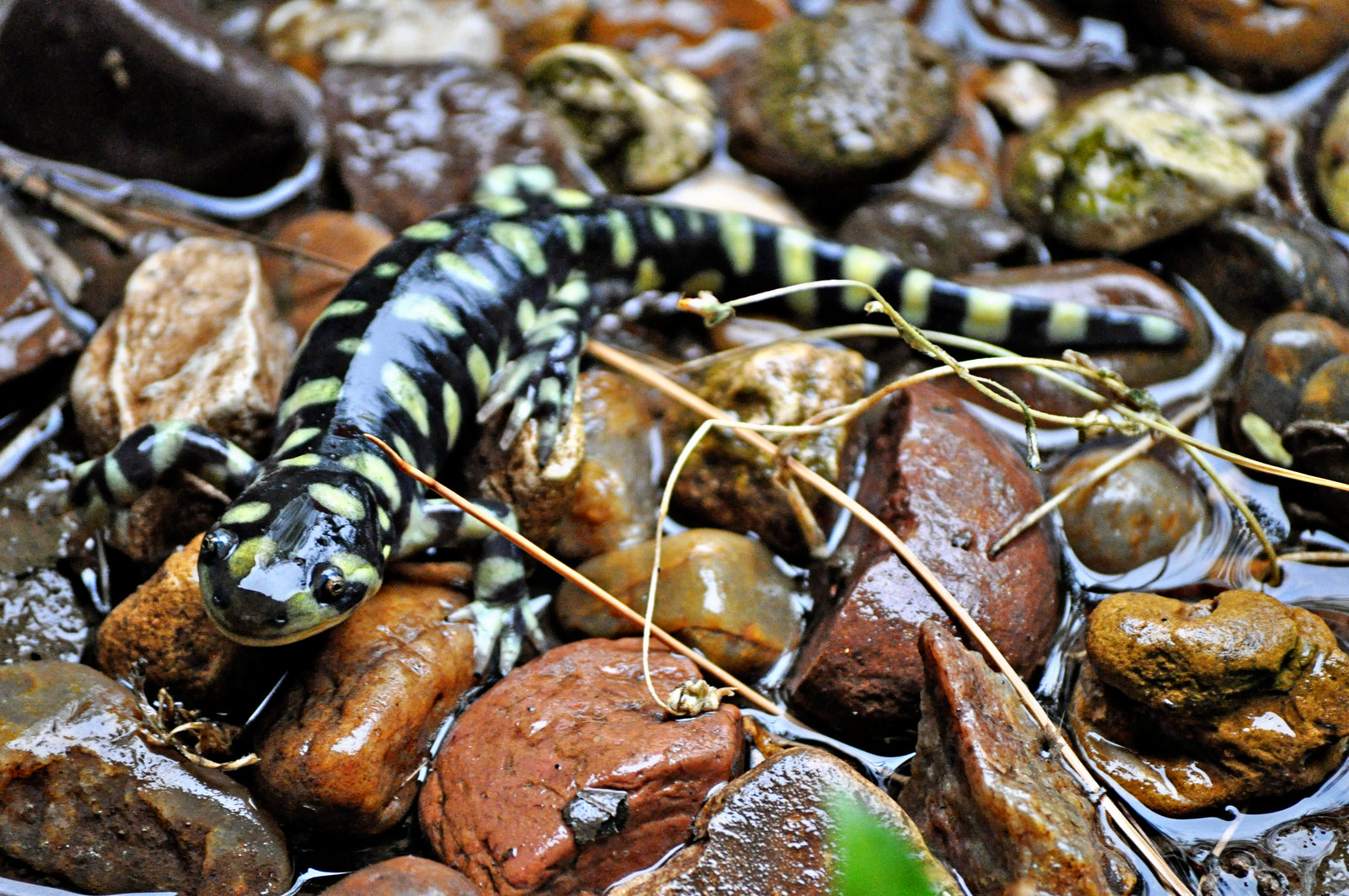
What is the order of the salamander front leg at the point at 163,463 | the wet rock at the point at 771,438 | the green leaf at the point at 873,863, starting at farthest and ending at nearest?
1. the wet rock at the point at 771,438
2. the salamander front leg at the point at 163,463
3. the green leaf at the point at 873,863

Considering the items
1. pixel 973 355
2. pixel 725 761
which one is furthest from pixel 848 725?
pixel 973 355

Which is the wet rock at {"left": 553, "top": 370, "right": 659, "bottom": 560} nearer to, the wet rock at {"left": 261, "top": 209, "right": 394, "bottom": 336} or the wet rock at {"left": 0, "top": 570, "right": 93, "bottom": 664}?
the wet rock at {"left": 261, "top": 209, "right": 394, "bottom": 336}

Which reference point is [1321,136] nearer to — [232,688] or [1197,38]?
[1197,38]

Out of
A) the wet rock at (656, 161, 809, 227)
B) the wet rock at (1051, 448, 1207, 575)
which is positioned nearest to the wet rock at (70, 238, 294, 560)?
the wet rock at (656, 161, 809, 227)

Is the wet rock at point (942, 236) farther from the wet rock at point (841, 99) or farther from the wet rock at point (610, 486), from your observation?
the wet rock at point (610, 486)

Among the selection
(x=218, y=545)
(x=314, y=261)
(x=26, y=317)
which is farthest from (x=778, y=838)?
(x=26, y=317)

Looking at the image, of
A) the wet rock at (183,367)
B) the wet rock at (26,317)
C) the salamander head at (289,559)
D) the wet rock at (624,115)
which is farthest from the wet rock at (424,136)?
the salamander head at (289,559)
